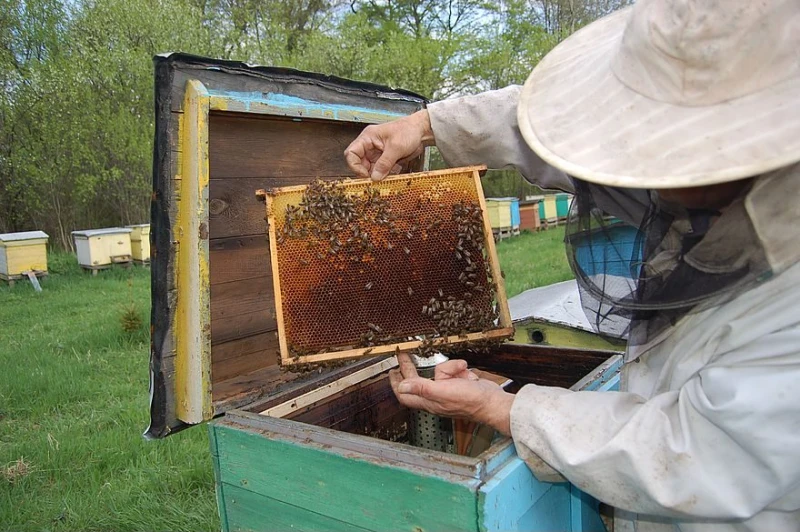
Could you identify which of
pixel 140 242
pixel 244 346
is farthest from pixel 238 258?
pixel 140 242

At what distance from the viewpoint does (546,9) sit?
92.0 feet

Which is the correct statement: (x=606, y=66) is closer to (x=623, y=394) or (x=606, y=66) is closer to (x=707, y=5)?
(x=707, y=5)

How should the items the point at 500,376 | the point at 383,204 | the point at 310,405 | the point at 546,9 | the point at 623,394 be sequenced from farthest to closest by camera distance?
the point at 546,9, the point at 500,376, the point at 310,405, the point at 383,204, the point at 623,394

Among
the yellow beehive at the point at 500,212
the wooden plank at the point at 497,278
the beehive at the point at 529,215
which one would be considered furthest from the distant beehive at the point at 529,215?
the wooden plank at the point at 497,278

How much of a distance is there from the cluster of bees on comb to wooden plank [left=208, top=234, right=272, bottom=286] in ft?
0.95

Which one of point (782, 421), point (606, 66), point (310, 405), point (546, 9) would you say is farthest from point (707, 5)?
point (546, 9)

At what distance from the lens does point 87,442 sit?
411 cm

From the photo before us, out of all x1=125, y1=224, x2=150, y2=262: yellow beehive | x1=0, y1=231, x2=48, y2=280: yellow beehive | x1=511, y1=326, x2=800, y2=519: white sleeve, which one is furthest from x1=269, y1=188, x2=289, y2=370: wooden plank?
x1=125, y1=224, x2=150, y2=262: yellow beehive

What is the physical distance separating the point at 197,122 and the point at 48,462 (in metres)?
3.14

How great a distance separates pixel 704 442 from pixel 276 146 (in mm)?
1643

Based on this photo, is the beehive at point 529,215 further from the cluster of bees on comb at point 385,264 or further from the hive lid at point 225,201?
the cluster of bees on comb at point 385,264

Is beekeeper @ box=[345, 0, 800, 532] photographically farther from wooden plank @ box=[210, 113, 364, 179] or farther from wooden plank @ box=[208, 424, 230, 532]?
wooden plank @ box=[210, 113, 364, 179]

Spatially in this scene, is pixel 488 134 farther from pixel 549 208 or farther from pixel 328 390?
pixel 549 208

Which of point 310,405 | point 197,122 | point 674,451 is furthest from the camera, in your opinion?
point 310,405
